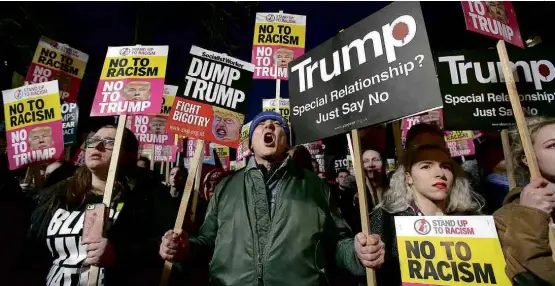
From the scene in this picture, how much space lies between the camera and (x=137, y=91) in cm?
289

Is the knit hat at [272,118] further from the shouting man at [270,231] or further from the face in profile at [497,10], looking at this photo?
the face in profile at [497,10]

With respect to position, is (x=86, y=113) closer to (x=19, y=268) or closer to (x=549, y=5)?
(x=19, y=268)

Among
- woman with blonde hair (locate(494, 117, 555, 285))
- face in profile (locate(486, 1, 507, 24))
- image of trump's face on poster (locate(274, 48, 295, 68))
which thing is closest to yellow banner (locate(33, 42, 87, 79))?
image of trump's face on poster (locate(274, 48, 295, 68))

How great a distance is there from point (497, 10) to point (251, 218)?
2.47m

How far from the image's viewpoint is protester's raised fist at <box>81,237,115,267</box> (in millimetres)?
2141

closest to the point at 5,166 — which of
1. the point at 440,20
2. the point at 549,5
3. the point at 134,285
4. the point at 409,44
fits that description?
the point at 134,285

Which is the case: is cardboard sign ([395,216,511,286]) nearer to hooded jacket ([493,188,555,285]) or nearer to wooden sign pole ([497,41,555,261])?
hooded jacket ([493,188,555,285])

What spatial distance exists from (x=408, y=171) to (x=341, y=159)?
422 cm

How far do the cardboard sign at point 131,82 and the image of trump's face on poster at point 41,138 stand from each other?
1.48 metres

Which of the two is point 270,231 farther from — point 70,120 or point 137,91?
point 70,120

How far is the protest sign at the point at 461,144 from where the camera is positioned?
5918 millimetres

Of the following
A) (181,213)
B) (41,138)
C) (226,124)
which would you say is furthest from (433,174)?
(41,138)

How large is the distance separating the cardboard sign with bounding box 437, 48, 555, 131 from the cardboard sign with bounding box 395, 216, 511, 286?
1.26 metres

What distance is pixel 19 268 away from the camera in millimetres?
2445
